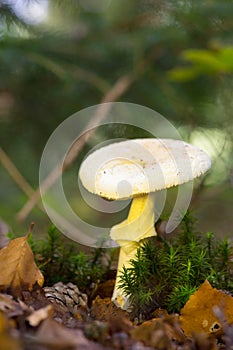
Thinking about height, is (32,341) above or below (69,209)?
above

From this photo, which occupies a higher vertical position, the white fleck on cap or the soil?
A: the white fleck on cap

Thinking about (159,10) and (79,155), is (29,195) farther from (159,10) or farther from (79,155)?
(159,10)

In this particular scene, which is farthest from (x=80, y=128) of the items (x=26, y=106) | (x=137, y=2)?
(x=137, y=2)

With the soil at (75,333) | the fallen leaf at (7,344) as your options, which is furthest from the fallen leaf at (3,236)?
the fallen leaf at (7,344)

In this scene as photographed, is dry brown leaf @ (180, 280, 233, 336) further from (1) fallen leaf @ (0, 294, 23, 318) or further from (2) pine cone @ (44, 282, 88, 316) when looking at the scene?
(1) fallen leaf @ (0, 294, 23, 318)

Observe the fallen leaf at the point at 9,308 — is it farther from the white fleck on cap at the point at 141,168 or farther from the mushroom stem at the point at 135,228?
the mushroom stem at the point at 135,228

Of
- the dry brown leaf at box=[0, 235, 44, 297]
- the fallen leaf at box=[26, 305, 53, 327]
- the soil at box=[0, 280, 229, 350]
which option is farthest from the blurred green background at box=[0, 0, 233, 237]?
the fallen leaf at box=[26, 305, 53, 327]

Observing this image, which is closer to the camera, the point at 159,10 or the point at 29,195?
the point at 159,10

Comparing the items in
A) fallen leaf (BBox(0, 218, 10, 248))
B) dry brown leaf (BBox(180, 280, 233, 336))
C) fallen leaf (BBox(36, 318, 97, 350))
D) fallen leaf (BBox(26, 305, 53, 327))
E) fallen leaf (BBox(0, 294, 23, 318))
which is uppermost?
fallen leaf (BBox(36, 318, 97, 350))
